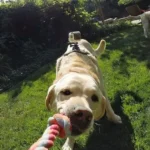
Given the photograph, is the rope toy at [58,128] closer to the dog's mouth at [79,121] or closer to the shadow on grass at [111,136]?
the dog's mouth at [79,121]

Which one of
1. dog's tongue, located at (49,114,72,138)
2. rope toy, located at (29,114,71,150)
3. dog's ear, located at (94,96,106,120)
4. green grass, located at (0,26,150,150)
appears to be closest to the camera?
rope toy, located at (29,114,71,150)

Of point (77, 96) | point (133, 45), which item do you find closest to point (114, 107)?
point (77, 96)

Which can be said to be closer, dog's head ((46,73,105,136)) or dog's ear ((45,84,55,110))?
dog's head ((46,73,105,136))

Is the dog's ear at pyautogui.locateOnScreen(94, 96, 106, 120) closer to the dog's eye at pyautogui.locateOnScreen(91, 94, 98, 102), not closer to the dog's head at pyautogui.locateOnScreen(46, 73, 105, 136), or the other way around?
the dog's head at pyautogui.locateOnScreen(46, 73, 105, 136)

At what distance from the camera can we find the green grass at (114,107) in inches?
152

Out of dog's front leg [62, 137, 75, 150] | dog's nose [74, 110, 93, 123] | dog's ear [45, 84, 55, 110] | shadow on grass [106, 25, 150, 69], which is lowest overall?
shadow on grass [106, 25, 150, 69]

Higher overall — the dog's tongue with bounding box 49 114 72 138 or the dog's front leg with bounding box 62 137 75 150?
the dog's tongue with bounding box 49 114 72 138

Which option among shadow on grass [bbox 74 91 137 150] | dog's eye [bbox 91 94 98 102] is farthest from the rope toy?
shadow on grass [bbox 74 91 137 150]

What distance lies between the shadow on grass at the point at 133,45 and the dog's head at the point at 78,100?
3.42 meters

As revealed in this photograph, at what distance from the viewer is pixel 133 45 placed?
832 centimetres

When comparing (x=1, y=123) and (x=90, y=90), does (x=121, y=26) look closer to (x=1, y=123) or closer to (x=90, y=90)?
(x=1, y=123)

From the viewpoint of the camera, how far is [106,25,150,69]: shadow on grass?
23.6 ft

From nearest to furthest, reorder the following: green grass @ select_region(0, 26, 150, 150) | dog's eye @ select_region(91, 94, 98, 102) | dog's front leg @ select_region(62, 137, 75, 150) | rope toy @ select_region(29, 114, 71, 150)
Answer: rope toy @ select_region(29, 114, 71, 150), dog's eye @ select_region(91, 94, 98, 102), dog's front leg @ select_region(62, 137, 75, 150), green grass @ select_region(0, 26, 150, 150)

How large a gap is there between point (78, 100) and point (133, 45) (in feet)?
19.5
